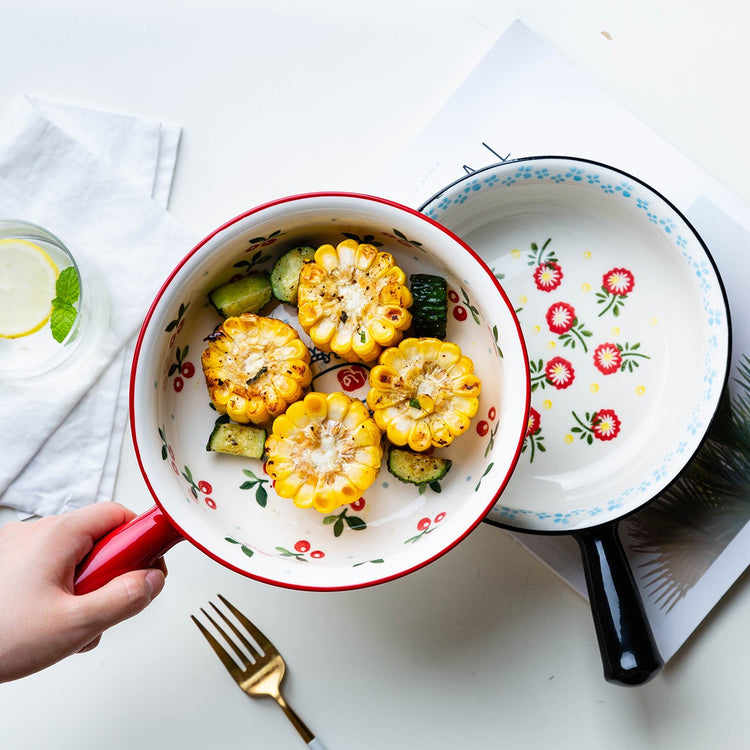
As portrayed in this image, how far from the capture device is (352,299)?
674mm

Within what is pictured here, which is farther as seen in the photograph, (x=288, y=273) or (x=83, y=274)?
(x=83, y=274)

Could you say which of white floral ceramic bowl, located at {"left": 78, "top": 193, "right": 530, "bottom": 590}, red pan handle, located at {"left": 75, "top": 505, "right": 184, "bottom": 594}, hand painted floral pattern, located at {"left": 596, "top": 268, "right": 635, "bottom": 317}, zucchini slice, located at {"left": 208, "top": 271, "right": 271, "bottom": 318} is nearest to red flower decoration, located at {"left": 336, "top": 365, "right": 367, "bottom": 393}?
white floral ceramic bowl, located at {"left": 78, "top": 193, "right": 530, "bottom": 590}

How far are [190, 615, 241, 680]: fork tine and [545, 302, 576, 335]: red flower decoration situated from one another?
0.55 m

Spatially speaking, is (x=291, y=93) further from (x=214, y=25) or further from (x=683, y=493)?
(x=683, y=493)

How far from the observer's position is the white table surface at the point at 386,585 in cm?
90

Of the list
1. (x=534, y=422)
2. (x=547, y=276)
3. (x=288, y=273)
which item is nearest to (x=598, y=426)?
(x=534, y=422)

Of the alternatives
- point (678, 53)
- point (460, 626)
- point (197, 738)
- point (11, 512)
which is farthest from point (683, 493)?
point (11, 512)

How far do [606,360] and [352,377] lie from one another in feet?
1.04

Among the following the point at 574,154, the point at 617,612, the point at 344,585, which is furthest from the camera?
the point at 574,154

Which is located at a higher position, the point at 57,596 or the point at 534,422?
the point at 534,422

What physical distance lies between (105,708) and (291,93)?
2.69 ft

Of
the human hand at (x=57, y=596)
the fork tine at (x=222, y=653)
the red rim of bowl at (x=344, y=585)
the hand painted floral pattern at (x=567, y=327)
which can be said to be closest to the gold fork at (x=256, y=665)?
the fork tine at (x=222, y=653)

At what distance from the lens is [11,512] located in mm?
A: 896

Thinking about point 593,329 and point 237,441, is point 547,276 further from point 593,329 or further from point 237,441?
point 237,441
